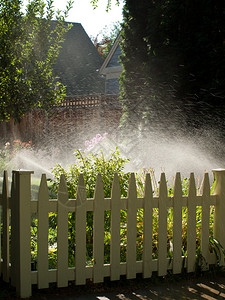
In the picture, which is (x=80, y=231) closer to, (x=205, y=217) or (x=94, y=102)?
(x=205, y=217)

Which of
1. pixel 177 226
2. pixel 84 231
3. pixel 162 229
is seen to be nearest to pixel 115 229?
pixel 84 231

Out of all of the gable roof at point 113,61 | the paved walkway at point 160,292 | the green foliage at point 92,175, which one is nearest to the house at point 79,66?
A: the gable roof at point 113,61

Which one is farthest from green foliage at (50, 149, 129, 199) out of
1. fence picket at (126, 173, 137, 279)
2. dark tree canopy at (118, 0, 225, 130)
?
dark tree canopy at (118, 0, 225, 130)

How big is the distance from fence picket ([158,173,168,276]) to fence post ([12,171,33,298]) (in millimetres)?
1036

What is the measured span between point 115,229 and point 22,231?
706 mm

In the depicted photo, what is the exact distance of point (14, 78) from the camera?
27.4ft

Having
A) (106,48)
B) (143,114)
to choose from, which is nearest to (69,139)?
(143,114)

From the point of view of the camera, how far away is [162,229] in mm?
3439

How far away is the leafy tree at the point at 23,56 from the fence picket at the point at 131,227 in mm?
5363

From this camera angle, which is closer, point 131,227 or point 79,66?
point 131,227

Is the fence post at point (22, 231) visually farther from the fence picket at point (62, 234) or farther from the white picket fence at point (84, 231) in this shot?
the fence picket at point (62, 234)

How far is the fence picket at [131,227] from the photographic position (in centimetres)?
329

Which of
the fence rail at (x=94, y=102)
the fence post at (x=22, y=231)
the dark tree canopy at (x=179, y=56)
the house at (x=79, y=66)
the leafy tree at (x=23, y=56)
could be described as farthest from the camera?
the house at (x=79, y=66)

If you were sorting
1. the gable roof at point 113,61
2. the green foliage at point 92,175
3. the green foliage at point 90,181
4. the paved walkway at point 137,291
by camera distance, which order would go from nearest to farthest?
the paved walkway at point 137,291
the green foliage at point 90,181
the green foliage at point 92,175
the gable roof at point 113,61
